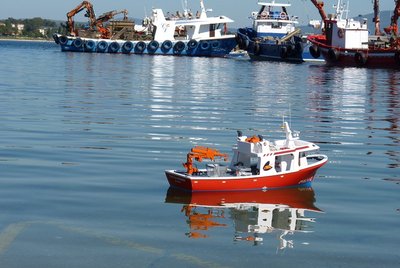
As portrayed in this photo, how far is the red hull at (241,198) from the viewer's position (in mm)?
17438

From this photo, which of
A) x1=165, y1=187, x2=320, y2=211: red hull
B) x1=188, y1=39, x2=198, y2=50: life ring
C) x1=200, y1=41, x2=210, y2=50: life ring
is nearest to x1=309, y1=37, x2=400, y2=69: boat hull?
x1=200, y1=41, x2=210, y2=50: life ring

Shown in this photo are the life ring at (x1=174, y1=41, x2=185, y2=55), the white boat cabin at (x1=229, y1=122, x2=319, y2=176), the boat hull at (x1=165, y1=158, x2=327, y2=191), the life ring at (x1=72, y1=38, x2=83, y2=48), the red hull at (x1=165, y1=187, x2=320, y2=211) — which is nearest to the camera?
the red hull at (x1=165, y1=187, x2=320, y2=211)

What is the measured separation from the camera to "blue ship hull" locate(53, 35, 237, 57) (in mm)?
110825

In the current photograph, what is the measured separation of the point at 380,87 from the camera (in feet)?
186

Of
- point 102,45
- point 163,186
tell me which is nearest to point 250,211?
point 163,186

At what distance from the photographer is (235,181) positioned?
18.1m

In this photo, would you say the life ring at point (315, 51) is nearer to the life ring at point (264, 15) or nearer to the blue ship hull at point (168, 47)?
the life ring at point (264, 15)

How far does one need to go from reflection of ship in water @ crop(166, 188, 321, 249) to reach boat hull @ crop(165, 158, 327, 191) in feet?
0.40

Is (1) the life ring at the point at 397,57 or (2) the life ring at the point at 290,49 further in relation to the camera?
(2) the life ring at the point at 290,49

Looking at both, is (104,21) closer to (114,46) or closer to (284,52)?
(114,46)

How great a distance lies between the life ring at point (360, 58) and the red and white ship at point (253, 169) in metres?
65.6

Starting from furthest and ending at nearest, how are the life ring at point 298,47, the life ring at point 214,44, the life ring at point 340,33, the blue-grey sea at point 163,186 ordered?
the life ring at point 214,44
the life ring at point 298,47
the life ring at point 340,33
the blue-grey sea at point 163,186

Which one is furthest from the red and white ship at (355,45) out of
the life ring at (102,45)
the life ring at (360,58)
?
the life ring at (102,45)

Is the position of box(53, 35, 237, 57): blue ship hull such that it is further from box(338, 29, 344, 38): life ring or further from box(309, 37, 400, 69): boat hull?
box(338, 29, 344, 38): life ring
